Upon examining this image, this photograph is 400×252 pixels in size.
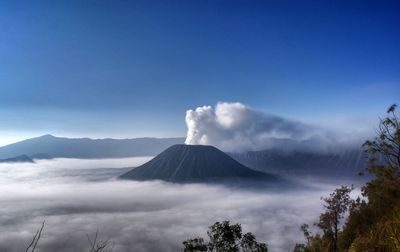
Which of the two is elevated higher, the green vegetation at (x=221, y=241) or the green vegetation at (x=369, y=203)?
the green vegetation at (x=369, y=203)

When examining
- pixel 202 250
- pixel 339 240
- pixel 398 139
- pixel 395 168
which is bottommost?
pixel 202 250

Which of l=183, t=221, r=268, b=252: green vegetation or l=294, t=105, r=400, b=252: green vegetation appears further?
l=183, t=221, r=268, b=252: green vegetation

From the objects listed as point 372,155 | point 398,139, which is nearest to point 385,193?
point 372,155

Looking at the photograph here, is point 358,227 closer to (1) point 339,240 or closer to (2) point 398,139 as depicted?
(1) point 339,240

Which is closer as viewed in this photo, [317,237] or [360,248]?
[360,248]

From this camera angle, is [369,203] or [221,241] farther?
[221,241]

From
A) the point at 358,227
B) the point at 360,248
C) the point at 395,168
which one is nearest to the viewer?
the point at 360,248

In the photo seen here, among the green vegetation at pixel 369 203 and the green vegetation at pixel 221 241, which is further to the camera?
the green vegetation at pixel 221 241

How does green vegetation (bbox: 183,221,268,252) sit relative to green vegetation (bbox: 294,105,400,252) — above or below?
below

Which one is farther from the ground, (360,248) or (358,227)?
(360,248)

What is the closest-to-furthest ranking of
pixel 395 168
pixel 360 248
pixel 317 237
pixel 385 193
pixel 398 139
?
pixel 360 248 → pixel 398 139 → pixel 395 168 → pixel 385 193 → pixel 317 237
